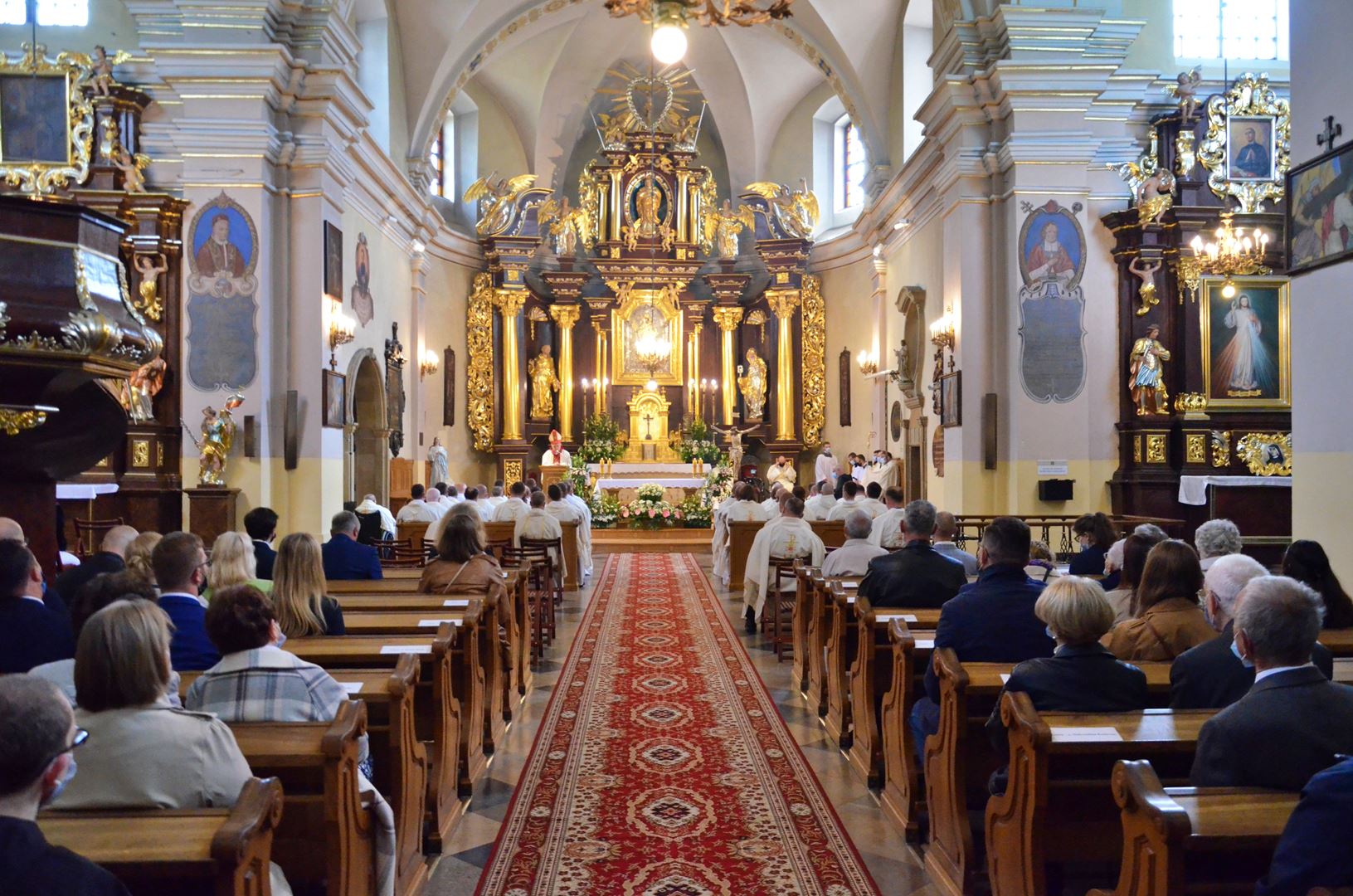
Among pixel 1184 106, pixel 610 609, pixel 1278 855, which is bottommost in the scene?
pixel 610 609

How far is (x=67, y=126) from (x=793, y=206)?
13.0 meters

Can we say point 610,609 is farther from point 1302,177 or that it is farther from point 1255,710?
point 1255,710

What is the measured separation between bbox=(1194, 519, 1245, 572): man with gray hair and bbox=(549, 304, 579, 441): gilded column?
17536 millimetres

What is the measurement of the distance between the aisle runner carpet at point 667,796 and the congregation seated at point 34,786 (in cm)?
242

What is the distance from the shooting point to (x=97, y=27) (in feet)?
41.7

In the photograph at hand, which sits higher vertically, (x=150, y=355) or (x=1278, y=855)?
(x=150, y=355)

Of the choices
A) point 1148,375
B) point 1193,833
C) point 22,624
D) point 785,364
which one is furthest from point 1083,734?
point 785,364

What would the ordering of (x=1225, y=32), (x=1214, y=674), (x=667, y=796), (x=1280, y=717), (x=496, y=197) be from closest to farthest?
(x=1280, y=717)
(x=1214, y=674)
(x=667, y=796)
(x=1225, y=32)
(x=496, y=197)

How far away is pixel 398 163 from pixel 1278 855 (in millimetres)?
16529

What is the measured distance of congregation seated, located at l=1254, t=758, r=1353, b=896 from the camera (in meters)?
2.09

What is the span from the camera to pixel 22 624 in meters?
3.72

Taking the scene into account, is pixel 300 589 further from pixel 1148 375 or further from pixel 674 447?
pixel 674 447

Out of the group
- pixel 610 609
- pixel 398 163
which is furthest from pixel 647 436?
pixel 610 609

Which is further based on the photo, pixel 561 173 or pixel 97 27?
pixel 561 173
